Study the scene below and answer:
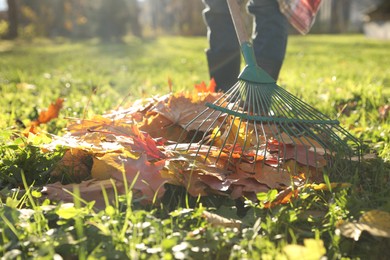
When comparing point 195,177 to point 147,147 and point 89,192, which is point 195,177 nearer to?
point 147,147

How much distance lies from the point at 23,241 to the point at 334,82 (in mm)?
3435

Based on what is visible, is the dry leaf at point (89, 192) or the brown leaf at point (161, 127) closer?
the dry leaf at point (89, 192)

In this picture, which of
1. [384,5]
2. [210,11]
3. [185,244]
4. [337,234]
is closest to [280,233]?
[337,234]

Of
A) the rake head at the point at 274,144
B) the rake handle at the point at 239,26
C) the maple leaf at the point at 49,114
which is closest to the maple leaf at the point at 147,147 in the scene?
the rake head at the point at 274,144

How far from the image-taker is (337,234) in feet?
4.65

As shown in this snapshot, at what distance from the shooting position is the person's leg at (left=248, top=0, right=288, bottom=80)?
2898 millimetres

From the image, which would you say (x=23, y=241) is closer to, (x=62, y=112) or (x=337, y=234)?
(x=337, y=234)

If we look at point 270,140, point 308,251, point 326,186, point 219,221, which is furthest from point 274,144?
point 308,251

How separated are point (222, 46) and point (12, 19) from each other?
17.3 m

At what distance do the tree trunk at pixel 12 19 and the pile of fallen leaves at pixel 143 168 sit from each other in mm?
17396

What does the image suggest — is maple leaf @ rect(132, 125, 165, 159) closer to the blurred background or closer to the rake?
the rake

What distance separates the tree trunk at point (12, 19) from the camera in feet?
59.8

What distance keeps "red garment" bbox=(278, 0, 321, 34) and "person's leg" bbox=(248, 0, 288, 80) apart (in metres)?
0.04

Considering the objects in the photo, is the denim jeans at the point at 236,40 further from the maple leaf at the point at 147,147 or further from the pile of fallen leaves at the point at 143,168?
the maple leaf at the point at 147,147
